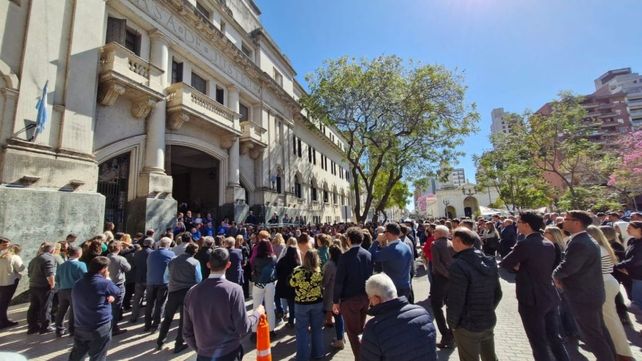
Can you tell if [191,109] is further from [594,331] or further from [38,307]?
[594,331]

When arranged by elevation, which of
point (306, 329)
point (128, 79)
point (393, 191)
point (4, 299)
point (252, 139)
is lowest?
point (306, 329)

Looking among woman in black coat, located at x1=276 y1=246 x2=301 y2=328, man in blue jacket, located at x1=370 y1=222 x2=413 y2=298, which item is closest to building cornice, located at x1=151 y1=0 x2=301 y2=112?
woman in black coat, located at x1=276 y1=246 x2=301 y2=328

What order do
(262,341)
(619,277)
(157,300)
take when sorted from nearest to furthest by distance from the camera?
(262,341) → (157,300) → (619,277)

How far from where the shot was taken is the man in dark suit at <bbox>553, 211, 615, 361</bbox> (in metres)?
3.61

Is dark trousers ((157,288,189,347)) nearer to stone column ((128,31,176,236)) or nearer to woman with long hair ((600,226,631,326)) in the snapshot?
stone column ((128,31,176,236))

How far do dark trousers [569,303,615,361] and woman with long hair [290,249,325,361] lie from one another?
3.33 m

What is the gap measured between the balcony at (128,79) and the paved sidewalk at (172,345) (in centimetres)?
768

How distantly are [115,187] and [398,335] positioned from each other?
40.8ft

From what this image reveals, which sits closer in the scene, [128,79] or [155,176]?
[128,79]

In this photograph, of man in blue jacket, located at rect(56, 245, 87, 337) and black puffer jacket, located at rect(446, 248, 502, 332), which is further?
man in blue jacket, located at rect(56, 245, 87, 337)

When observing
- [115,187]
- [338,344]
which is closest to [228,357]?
[338,344]

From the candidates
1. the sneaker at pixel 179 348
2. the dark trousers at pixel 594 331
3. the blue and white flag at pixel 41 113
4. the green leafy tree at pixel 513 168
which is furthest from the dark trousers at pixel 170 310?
the green leafy tree at pixel 513 168

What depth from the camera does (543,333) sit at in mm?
3605

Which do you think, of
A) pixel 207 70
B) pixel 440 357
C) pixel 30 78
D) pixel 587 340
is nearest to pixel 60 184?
pixel 30 78
